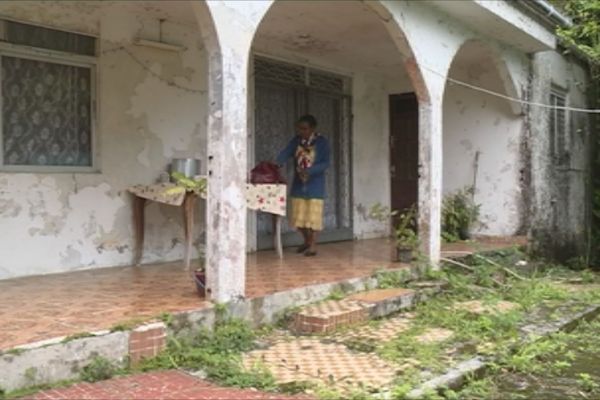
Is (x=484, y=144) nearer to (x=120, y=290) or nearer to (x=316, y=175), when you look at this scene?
(x=316, y=175)

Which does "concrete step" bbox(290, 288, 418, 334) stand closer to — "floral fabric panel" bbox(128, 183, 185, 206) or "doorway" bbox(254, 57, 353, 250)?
"floral fabric panel" bbox(128, 183, 185, 206)

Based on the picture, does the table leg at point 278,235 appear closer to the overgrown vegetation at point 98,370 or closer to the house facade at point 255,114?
the house facade at point 255,114

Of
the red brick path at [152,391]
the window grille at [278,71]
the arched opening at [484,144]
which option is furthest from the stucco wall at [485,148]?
the red brick path at [152,391]

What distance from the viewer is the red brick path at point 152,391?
3504mm

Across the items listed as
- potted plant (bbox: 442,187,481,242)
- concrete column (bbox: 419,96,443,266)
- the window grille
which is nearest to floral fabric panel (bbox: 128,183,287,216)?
concrete column (bbox: 419,96,443,266)

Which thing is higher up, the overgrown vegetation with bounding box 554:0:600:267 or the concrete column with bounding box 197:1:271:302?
the overgrown vegetation with bounding box 554:0:600:267

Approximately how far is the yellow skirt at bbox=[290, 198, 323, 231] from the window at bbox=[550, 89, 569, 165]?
4.74 metres

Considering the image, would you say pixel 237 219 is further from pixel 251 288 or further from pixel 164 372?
pixel 164 372

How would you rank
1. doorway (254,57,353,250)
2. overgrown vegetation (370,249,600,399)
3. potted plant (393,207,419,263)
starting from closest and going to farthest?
overgrown vegetation (370,249,600,399) < potted plant (393,207,419,263) < doorway (254,57,353,250)

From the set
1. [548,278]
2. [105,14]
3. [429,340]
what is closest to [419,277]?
[429,340]

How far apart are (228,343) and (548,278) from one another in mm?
5707

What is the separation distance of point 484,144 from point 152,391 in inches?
292

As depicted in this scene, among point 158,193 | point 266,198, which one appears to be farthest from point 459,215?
point 158,193

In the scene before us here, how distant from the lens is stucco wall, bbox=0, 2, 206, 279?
231 inches
